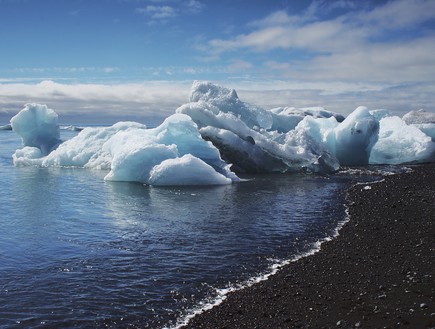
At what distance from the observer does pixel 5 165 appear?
3625 centimetres

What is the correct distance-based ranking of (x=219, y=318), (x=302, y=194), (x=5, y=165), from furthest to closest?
(x=5, y=165) < (x=302, y=194) < (x=219, y=318)

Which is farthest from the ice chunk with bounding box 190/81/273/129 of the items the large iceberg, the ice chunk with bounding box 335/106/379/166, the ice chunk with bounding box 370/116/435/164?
the ice chunk with bounding box 370/116/435/164

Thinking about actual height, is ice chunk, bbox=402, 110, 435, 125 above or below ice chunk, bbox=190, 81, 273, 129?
below

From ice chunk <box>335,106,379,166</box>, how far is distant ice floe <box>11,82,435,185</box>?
8cm

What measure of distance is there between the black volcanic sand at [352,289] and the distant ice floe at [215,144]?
13.3 metres

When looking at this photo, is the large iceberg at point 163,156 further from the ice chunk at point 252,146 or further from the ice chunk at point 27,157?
the ice chunk at point 27,157

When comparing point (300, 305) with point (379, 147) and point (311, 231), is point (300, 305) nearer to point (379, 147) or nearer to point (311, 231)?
point (311, 231)

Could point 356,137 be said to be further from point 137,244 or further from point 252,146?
point 137,244

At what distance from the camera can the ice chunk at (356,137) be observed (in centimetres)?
3472

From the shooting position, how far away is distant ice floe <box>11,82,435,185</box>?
2559cm

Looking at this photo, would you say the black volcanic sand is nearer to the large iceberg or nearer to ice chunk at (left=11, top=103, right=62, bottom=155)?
the large iceberg

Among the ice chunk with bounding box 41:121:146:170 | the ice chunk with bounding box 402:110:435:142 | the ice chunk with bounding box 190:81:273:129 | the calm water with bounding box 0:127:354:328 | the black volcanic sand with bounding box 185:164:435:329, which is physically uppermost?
the ice chunk with bounding box 190:81:273:129

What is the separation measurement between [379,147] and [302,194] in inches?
783

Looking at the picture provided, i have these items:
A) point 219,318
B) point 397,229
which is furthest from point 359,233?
point 219,318
